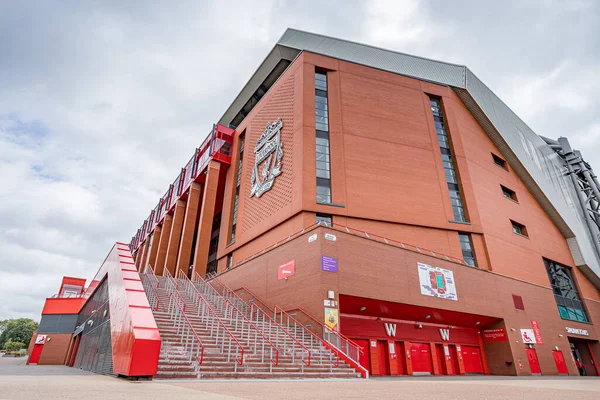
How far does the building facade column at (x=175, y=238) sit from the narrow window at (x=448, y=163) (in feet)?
83.1

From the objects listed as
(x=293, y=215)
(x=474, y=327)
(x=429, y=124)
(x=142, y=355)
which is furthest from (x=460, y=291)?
(x=142, y=355)

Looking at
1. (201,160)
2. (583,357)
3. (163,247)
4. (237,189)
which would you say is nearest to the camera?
(583,357)

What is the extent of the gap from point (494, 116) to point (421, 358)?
21871 millimetres

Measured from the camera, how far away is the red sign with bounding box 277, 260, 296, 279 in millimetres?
16234

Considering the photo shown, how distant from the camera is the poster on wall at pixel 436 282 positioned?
55.9 feet

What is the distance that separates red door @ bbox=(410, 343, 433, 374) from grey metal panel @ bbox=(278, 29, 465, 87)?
63.2ft

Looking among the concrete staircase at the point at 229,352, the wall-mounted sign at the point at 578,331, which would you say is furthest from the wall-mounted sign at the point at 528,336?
the concrete staircase at the point at 229,352

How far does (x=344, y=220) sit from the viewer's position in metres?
19.8

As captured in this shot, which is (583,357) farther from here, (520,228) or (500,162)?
(500,162)

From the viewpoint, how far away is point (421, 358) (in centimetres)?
1741

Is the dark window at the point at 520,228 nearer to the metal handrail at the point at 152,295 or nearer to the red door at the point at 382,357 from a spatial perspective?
the red door at the point at 382,357

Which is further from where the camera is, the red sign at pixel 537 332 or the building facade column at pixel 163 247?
the building facade column at pixel 163 247

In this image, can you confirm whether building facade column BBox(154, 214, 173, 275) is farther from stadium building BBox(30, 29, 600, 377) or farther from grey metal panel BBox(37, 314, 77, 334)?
grey metal panel BBox(37, 314, 77, 334)

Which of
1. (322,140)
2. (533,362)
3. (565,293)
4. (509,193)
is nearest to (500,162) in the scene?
(509,193)
